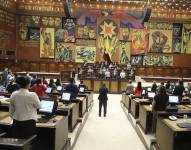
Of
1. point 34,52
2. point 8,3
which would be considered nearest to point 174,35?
point 34,52

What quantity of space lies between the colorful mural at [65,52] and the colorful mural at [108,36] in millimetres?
2615

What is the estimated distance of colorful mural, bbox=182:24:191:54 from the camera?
1147 inches

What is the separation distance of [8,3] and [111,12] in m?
9.12

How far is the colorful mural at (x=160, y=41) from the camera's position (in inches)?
1144

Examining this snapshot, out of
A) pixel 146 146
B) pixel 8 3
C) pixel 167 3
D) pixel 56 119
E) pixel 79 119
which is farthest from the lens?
pixel 167 3

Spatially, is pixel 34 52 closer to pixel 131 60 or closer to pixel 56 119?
pixel 131 60

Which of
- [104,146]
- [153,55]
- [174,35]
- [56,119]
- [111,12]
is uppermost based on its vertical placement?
[111,12]

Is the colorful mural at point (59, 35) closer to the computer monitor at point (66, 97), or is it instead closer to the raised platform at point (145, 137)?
the raised platform at point (145, 137)

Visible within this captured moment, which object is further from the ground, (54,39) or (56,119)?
(54,39)

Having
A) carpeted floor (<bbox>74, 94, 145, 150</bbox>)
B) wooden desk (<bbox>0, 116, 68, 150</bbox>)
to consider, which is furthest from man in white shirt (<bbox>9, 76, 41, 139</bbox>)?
carpeted floor (<bbox>74, 94, 145, 150</bbox>)

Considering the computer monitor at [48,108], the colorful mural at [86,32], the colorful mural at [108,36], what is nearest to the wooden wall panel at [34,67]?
the colorful mural at [86,32]

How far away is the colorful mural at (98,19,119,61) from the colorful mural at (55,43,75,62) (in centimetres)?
262

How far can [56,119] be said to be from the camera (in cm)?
682

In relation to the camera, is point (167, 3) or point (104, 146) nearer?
point (104, 146)
